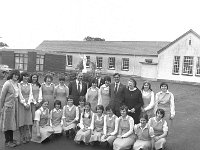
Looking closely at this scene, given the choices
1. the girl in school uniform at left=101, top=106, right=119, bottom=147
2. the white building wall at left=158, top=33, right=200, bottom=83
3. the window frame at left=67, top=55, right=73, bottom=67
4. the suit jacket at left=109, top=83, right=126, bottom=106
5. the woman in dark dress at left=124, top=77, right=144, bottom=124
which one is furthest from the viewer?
the window frame at left=67, top=55, right=73, bottom=67

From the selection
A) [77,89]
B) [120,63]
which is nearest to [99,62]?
[120,63]

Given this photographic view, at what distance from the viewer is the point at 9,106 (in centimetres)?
561

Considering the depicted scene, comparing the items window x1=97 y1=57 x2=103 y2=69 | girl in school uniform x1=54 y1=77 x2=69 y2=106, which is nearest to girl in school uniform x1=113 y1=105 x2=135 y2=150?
girl in school uniform x1=54 y1=77 x2=69 y2=106

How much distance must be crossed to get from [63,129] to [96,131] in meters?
0.92

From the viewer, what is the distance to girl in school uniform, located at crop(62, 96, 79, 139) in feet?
21.4

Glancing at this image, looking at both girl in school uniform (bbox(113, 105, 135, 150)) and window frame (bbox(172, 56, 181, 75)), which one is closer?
girl in school uniform (bbox(113, 105, 135, 150))

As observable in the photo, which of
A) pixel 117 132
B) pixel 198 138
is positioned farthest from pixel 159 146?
pixel 198 138

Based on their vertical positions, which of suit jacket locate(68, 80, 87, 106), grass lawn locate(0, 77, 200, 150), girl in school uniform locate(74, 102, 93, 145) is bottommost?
grass lawn locate(0, 77, 200, 150)

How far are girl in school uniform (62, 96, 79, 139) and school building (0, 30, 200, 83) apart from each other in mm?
19183

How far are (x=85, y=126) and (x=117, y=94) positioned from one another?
1205mm

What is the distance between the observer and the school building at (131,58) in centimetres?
2366

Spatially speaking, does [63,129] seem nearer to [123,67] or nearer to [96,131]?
[96,131]

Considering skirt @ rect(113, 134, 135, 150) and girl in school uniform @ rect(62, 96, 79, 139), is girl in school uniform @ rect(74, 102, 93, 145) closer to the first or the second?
girl in school uniform @ rect(62, 96, 79, 139)

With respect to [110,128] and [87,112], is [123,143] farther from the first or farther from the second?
[87,112]
